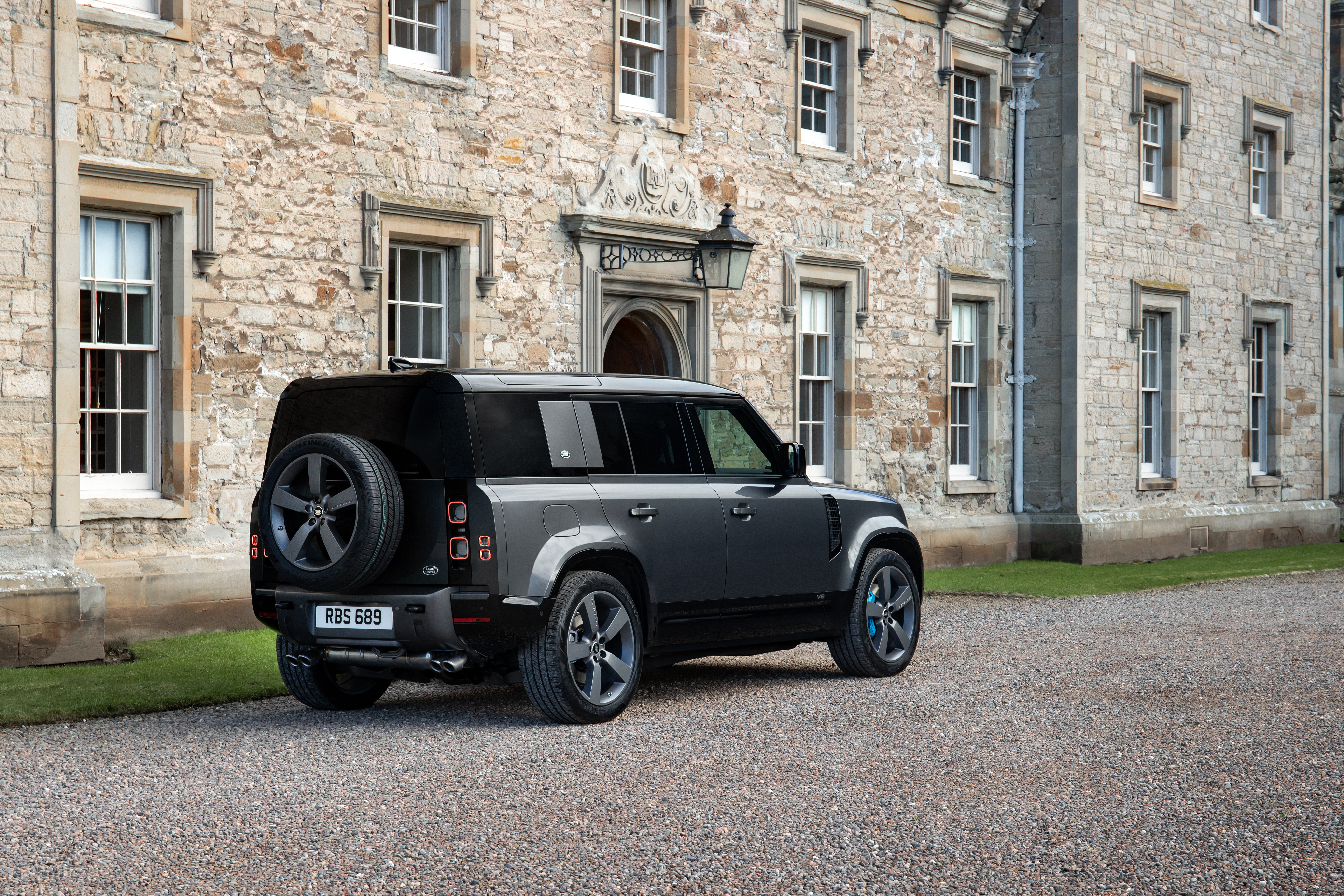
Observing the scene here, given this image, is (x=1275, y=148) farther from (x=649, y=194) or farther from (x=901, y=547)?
(x=901, y=547)

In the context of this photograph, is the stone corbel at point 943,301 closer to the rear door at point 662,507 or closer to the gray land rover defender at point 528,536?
the gray land rover defender at point 528,536

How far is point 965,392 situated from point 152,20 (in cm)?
1166

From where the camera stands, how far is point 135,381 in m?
11.9

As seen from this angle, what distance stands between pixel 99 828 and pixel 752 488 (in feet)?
14.4

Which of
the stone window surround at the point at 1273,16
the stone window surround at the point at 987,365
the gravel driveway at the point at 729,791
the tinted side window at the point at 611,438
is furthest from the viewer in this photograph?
the stone window surround at the point at 1273,16

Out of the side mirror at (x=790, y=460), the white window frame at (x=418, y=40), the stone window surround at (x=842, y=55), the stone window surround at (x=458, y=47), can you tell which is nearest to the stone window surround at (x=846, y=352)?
the stone window surround at (x=842, y=55)

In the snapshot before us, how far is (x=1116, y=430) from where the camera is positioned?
20859mm

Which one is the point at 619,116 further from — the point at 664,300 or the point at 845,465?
the point at 845,465

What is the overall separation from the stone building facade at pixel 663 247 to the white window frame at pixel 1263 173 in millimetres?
242

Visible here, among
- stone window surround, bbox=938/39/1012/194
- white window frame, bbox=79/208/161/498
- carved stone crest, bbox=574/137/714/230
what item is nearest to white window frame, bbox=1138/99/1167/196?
stone window surround, bbox=938/39/1012/194

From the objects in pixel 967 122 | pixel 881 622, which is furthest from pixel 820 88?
pixel 881 622

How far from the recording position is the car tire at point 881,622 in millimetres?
9438

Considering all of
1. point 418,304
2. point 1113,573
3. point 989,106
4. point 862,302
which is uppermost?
point 989,106

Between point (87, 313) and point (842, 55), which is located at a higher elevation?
point (842, 55)
